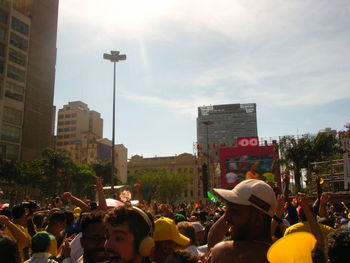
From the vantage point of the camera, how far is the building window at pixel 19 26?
58006mm

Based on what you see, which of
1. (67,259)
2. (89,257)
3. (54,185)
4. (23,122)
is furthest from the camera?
(23,122)

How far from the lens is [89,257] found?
3.22 meters

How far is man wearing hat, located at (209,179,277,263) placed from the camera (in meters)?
2.40

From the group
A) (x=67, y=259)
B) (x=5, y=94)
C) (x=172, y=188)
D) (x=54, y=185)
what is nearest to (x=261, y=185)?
(x=67, y=259)

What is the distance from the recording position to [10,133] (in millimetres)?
55656

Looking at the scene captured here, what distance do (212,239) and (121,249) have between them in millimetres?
1367

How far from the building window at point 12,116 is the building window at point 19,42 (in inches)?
416

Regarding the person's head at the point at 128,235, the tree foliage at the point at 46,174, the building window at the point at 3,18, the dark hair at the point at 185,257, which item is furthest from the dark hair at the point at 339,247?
the building window at the point at 3,18

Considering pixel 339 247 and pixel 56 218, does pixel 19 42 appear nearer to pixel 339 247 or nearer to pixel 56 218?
pixel 56 218

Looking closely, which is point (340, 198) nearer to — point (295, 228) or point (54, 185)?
point (295, 228)

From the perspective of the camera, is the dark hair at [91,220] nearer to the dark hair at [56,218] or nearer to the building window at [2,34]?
the dark hair at [56,218]

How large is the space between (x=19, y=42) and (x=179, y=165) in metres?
70.3

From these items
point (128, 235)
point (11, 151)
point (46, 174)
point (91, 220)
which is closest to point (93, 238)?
point (91, 220)

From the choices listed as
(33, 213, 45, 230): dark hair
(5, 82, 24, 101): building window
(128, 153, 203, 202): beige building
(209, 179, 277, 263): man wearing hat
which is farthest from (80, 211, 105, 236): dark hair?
(128, 153, 203, 202): beige building
